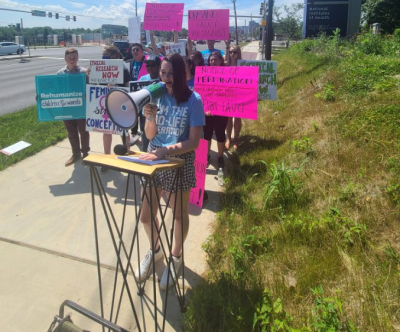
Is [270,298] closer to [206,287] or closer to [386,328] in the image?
[206,287]

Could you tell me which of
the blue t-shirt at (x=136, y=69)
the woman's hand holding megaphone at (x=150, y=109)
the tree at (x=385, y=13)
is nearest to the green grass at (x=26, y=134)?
the blue t-shirt at (x=136, y=69)

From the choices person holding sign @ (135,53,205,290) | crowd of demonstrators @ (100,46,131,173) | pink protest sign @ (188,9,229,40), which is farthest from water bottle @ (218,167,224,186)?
pink protest sign @ (188,9,229,40)

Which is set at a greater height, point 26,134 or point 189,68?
point 189,68

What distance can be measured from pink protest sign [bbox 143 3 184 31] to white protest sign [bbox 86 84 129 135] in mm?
3281

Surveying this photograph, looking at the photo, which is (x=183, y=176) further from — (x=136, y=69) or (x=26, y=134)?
(x=26, y=134)

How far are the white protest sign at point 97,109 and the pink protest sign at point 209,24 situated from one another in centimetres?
294

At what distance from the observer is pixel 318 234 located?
2795 mm

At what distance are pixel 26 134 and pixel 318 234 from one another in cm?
588

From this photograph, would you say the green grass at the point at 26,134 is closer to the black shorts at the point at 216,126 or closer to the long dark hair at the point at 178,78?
the black shorts at the point at 216,126

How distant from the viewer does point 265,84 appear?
5.64m

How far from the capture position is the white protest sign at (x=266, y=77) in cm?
557

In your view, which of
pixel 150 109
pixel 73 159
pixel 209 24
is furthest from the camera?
pixel 209 24

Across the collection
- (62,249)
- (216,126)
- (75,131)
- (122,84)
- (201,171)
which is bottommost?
(62,249)

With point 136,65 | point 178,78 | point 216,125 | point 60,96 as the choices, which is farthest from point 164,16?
point 178,78
